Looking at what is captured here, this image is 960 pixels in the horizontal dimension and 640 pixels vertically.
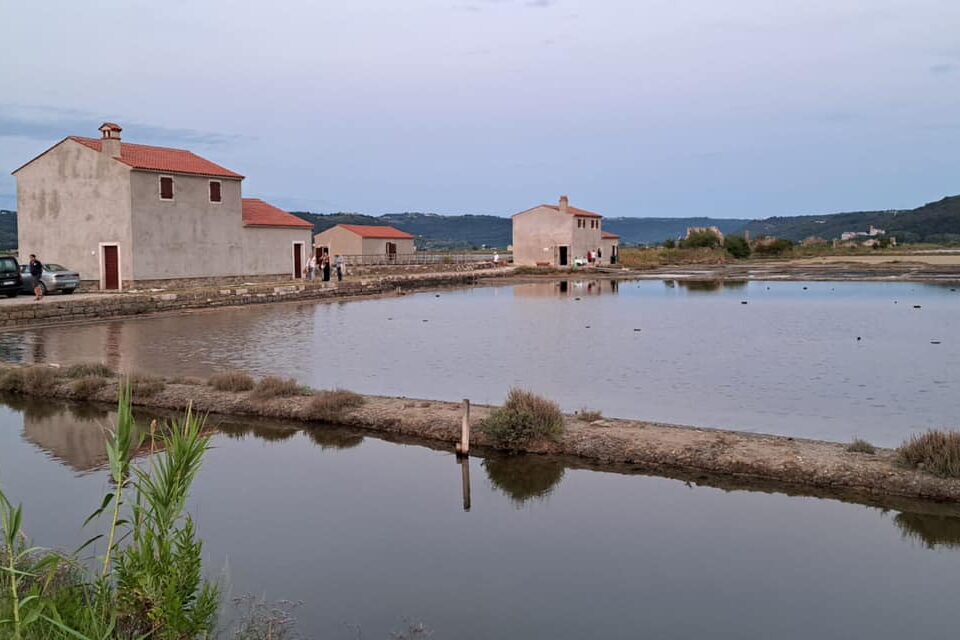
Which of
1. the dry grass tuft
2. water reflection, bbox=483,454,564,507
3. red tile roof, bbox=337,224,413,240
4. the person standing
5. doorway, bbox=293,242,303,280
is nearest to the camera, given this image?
water reflection, bbox=483,454,564,507

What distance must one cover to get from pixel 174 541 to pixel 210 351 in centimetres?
1462

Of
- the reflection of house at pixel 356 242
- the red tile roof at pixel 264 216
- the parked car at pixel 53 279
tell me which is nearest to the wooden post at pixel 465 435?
the parked car at pixel 53 279

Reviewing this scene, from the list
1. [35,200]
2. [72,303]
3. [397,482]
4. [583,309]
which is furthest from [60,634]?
[35,200]

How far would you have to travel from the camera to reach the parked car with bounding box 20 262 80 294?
28766 mm

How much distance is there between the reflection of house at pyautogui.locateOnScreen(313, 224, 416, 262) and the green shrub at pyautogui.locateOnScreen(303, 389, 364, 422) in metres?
47.9

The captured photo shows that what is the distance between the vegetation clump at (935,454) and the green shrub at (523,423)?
3.68 meters

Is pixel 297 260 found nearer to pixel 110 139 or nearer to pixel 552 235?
pixel 110 139

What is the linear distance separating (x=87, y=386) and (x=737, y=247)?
75.2 metres

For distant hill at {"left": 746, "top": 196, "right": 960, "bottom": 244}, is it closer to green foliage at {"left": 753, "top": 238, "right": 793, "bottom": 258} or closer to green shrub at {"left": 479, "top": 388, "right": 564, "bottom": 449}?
green foliage at {"left": 753, "top": 238, "right": 793, "bottom": 258}

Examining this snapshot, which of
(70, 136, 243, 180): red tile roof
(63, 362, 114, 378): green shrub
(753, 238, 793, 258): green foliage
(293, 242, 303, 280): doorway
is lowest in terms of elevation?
(63, 362, 114, 378): green shrub

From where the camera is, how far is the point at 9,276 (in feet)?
91.6

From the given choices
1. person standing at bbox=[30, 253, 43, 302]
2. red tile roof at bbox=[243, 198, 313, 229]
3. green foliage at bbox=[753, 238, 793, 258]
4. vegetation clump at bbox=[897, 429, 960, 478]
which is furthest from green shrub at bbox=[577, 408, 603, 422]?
green foliage at bbox=[753, 238, 793, 258]

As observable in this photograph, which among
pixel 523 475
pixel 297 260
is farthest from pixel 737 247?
pixel 523 475

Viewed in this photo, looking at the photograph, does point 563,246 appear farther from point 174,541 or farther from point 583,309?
point 174,541
